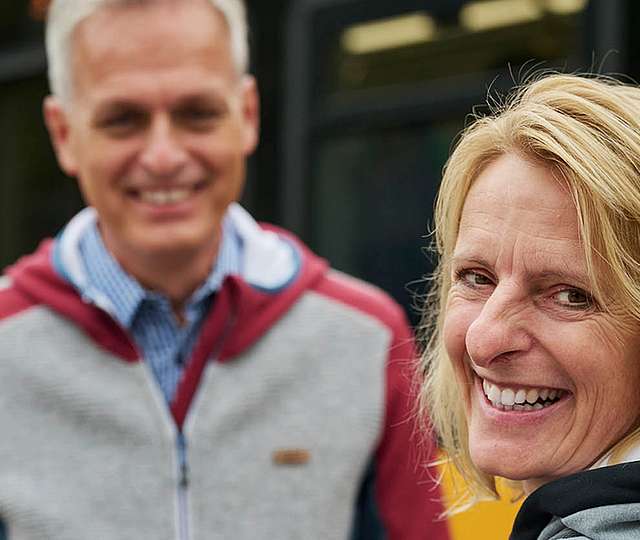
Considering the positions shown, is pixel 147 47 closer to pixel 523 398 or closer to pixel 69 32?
pixel 69 32

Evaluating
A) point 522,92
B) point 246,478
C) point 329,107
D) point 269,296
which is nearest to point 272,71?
point 329,107

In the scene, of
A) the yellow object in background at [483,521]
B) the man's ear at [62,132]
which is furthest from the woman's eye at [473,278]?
the yellow object in background at [483,521]

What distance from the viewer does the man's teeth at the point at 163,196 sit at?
288 centimetres

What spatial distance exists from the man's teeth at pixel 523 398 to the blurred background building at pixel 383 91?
2.18m

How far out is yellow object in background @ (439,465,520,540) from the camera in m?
3.40

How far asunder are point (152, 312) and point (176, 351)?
4.0 inches

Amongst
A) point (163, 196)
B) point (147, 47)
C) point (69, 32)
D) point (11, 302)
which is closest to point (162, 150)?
point (163, 196)

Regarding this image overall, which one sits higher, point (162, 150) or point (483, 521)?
point (162, 150)

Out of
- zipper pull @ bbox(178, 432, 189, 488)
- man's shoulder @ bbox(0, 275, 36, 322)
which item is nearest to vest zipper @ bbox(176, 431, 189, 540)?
zipper pull @ bbox(178, 432, 189, 488)

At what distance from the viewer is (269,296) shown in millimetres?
2963

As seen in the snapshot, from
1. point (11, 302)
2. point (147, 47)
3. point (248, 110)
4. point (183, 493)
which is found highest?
point (147, 47)

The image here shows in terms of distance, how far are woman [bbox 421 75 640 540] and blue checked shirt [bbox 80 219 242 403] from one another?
121cm

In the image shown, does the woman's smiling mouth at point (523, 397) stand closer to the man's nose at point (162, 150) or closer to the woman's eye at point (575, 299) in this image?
the woman's eye at point (575, 299)

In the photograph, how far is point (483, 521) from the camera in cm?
360
